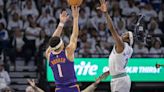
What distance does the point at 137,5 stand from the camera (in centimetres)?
2298

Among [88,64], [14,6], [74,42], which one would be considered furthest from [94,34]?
[74,42]

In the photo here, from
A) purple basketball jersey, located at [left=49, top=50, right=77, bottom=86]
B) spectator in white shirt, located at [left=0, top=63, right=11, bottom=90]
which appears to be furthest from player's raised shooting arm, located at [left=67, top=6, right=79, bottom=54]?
spectator in white shirt, located at [left=0, top=63, right=11, bottom=90]

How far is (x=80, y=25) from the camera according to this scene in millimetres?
21469

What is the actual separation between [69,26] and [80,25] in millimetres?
723

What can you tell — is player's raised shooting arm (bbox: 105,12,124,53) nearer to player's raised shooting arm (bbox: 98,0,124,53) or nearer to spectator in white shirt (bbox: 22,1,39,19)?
player's raised shooting arm (bbox: 98,0,124,53)

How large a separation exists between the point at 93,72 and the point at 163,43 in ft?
9.67

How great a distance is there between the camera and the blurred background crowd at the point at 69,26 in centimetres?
2027

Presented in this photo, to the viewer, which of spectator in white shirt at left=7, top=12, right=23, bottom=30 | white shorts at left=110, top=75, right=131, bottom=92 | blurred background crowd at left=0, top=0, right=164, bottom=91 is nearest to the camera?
white shorts at left=110, top=75, right=131, bottom=92

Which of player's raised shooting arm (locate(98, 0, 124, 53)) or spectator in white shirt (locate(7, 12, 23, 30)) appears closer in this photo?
player's raised shooting arm (locate(98, 0, 124, 53))

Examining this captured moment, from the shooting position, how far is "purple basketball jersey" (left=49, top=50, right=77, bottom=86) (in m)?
11.3

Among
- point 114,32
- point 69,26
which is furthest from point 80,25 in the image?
point 114,32

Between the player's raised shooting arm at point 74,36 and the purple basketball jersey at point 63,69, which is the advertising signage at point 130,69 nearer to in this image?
the player's raised shooting arm at point 74,36

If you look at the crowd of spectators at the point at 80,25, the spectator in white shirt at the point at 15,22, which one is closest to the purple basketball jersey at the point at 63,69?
the crowd of spectators at the point at 80,25

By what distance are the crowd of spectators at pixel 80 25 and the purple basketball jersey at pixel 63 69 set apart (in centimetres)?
845
